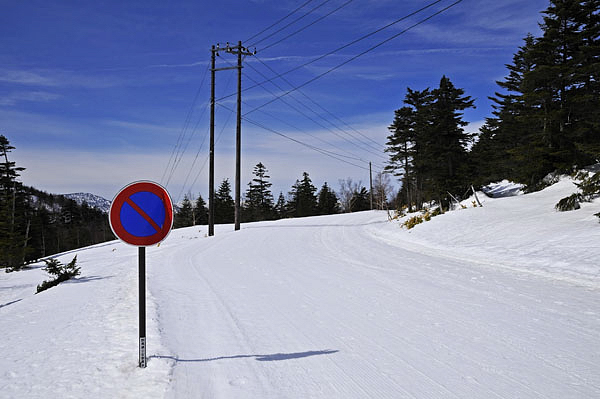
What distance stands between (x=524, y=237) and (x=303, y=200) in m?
70.8

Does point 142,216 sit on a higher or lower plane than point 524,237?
higher

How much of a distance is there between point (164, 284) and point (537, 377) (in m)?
6.68

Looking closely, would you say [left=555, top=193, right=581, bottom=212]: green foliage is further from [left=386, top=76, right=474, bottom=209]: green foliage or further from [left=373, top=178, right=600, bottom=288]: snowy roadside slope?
Result: [left=386, top=76, right=474, bottom=209]: green foliage

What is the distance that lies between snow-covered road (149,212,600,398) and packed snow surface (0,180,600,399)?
0.02m

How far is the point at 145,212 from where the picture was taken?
360 cm

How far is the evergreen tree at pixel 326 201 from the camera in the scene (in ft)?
284

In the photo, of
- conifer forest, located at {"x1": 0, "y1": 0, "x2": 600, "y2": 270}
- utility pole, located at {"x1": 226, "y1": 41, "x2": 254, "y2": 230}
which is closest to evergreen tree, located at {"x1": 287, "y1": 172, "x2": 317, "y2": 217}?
conifer forest, located at {"x1": 0, "y1": 0, "x2": 600, "y2": 270}

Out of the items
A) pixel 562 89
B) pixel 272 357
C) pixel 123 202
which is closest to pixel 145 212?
pixel 123 202

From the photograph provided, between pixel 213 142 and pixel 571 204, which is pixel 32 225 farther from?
pixel 571 204

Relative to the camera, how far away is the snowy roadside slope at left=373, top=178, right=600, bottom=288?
8484 mm

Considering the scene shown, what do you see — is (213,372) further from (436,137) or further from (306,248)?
(436,137)

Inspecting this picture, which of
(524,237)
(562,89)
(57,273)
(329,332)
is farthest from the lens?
(562,89)

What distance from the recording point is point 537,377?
10.9 ft

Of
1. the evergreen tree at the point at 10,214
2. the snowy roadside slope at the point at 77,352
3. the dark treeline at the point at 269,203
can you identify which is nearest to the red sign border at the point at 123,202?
the snowy roadside slope at the point at 77,352
